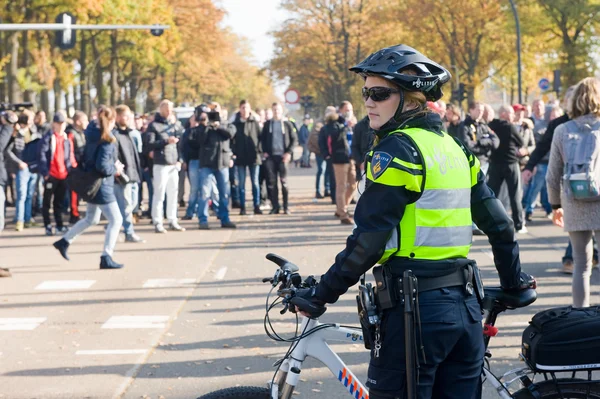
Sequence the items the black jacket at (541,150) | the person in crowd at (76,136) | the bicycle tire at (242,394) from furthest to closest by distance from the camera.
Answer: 1. the person in crowd at (76,136)
2. the black jacket at (541,150)
3. the bicycle tire at (242,394)

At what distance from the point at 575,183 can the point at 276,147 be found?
1113 centimetres

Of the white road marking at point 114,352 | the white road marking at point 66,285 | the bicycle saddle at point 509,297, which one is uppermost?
the bicycle saddle at point 509,297

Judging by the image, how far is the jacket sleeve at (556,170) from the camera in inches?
282

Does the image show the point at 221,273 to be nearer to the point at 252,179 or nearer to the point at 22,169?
the point at 22,169

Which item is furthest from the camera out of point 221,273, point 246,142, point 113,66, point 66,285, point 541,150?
point 113,66

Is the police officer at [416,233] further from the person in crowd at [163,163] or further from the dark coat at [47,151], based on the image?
the dark coat at [47,151]

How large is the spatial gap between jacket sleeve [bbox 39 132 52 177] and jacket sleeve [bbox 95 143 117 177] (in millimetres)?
4050

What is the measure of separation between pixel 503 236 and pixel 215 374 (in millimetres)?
3393

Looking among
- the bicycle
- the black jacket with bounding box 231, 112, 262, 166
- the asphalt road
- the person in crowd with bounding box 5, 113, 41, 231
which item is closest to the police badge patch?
the bicycle

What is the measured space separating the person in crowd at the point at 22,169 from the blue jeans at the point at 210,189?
285 cm

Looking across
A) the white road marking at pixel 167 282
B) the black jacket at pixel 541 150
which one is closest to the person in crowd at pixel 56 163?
the white road marking at pixel 167 282

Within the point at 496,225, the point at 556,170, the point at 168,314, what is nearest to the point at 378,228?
the point at 496,225

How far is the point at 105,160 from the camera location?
38.8ft

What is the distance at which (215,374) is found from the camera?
6633 mm
